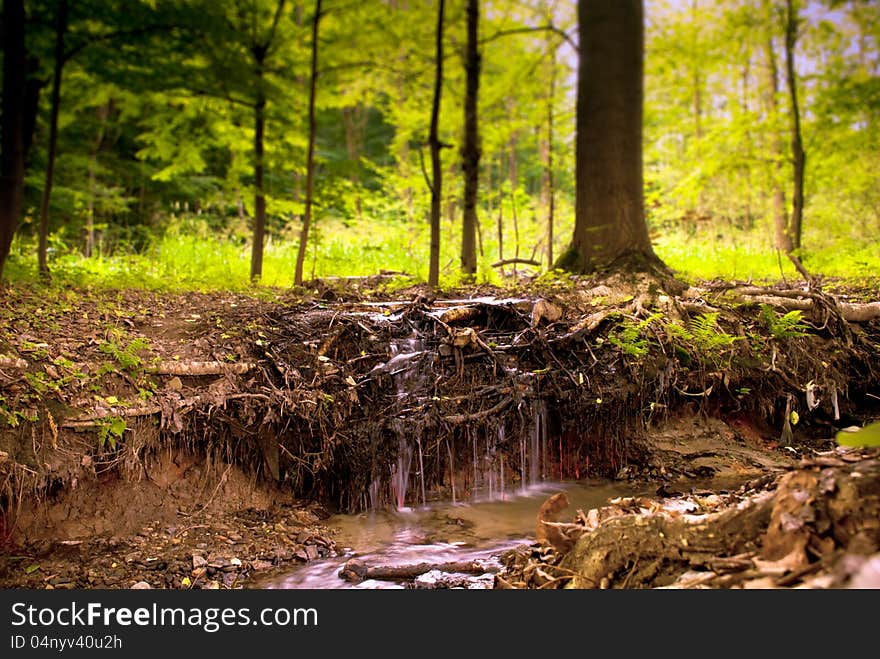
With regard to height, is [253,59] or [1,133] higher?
[253,59]

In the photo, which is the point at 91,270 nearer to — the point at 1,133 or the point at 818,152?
the point at 1,133

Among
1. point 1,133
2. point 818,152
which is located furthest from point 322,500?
point 818,152

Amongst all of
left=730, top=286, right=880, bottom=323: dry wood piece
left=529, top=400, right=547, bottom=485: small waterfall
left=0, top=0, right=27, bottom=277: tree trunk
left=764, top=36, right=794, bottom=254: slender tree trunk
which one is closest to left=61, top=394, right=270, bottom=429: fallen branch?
left=529, top=400, right=547, bottom=485: small waterfall

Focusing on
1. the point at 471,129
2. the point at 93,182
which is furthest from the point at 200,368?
the point at 93,182

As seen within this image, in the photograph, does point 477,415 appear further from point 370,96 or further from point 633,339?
point 370,96

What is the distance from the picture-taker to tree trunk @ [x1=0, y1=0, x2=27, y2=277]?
6.33m

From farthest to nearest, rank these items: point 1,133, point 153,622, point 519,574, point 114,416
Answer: point 1,133, point 114,416, point 519,574, point 153,622

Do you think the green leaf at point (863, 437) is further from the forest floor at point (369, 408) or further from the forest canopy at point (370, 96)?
the forest canopy at point (370, 96)

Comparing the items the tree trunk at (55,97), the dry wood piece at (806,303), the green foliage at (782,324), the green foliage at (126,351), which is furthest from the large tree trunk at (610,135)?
the tree trunk at (55,97)

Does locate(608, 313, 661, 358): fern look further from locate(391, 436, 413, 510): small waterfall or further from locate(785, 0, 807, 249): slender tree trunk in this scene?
locate(785, 0, 807, 249): slender tree trunk

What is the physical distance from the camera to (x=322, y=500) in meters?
4.52

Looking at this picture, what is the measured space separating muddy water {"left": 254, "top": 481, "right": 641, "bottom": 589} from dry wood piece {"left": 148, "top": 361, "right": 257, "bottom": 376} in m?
1.41

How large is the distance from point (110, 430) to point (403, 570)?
2.24 meters

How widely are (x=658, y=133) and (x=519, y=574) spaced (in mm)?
13773
